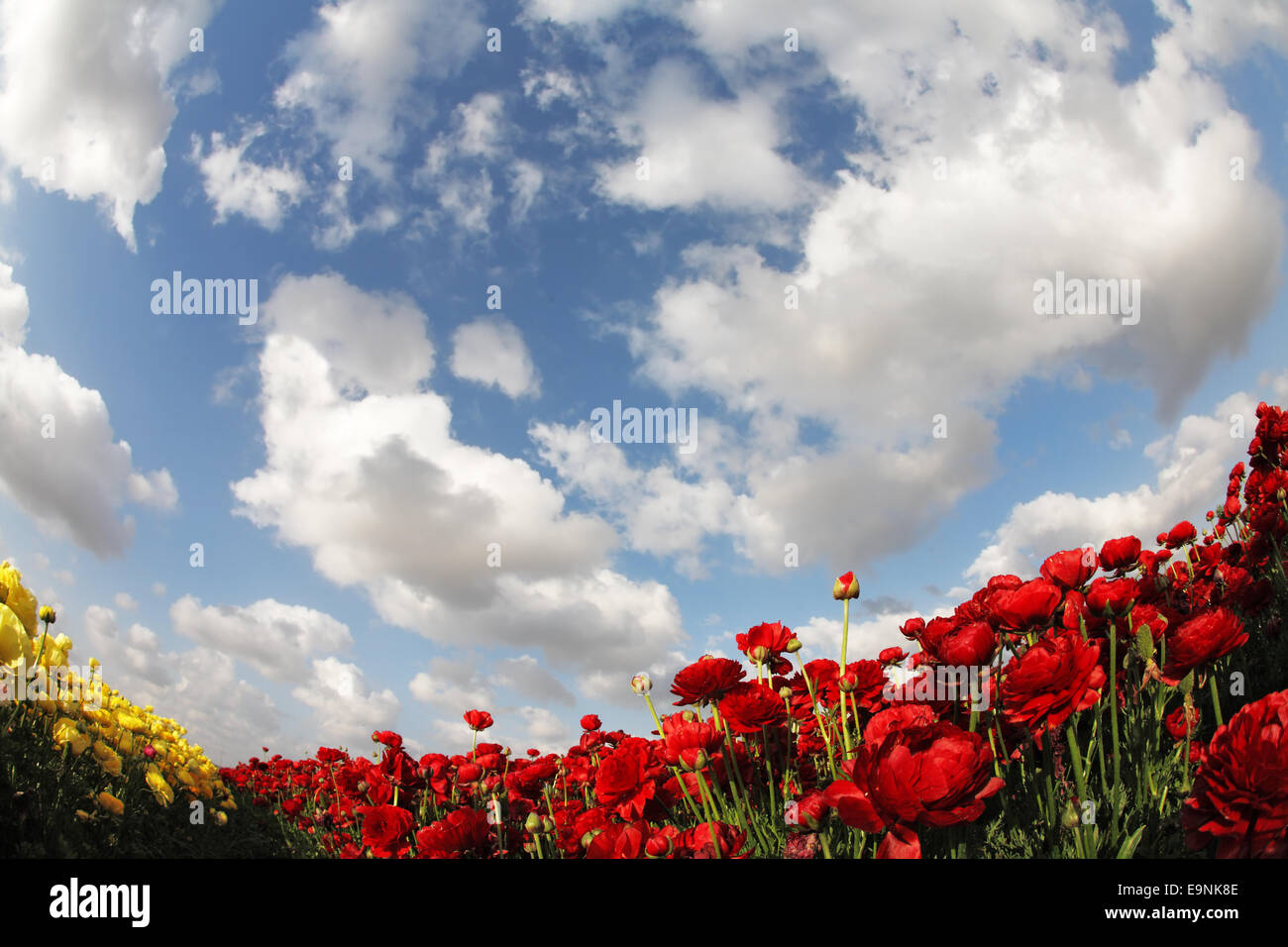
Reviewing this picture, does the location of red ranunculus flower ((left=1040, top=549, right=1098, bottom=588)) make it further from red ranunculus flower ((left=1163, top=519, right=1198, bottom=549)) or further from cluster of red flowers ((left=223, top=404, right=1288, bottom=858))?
red ranunculus flower ((left=1163, top=519, right=1198, bottom=549))

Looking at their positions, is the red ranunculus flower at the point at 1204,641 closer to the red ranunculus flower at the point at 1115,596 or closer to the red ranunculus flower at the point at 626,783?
the red ranunculus flower at the point at 1115,596

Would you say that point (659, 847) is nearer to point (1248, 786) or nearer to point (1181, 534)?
point (1248, 786)

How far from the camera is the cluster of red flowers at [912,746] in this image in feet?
4.25

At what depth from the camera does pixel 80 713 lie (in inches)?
162

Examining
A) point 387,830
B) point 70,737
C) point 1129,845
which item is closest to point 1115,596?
point 1129,845

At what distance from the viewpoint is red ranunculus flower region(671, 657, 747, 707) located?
209 cm

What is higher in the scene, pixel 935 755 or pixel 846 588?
pixel 846 588

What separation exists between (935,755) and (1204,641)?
1.17m

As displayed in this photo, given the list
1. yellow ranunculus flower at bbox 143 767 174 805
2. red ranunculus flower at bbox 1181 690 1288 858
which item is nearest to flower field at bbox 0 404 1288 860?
red ranunculus flower at bbox 1181 690 1288 858
